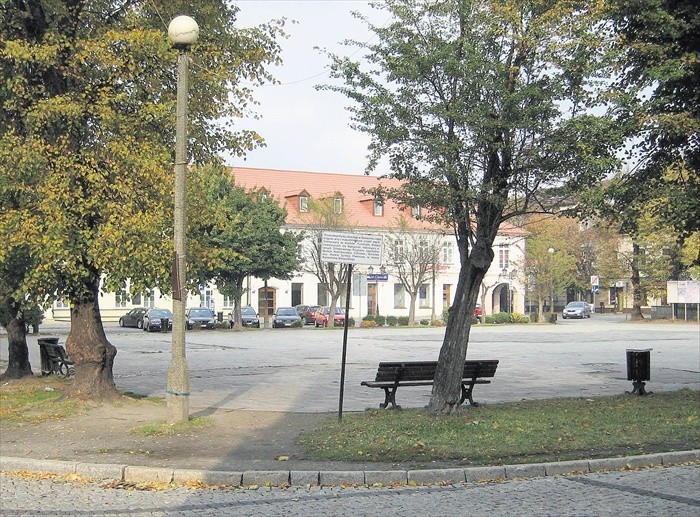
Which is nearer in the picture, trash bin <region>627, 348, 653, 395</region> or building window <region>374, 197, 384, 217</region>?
building window <region>374, 197, 384, 217</region>

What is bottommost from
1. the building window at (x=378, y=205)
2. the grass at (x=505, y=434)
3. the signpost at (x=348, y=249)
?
the grass at (x=505, y=434)

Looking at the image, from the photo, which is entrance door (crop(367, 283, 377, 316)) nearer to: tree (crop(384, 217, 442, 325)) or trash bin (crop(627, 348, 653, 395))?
tree (crop(384, 217, 442, 325))

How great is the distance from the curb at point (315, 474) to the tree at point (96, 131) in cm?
409

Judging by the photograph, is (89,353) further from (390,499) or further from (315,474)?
(390,499)

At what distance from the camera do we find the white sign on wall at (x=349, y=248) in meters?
12.9

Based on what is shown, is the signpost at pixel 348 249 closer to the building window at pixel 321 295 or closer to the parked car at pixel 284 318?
the parked car at pixel 284 318

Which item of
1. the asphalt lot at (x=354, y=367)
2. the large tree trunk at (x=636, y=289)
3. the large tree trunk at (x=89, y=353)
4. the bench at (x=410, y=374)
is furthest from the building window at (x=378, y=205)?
the large tree trunk at (x=636, y=289)

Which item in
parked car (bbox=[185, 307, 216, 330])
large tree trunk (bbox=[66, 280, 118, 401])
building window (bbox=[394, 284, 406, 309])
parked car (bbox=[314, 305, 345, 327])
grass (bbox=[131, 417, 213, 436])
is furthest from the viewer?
building window (bbox=[394, 284, 406, 309])

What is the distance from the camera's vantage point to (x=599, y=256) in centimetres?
7781

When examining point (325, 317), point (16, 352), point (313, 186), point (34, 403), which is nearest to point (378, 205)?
point (34, 403)

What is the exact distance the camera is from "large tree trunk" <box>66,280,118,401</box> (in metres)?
14.9

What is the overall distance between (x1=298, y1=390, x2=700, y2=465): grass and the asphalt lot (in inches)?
103

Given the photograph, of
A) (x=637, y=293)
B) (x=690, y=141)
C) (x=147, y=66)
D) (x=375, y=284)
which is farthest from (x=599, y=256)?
(x=147, y=66)

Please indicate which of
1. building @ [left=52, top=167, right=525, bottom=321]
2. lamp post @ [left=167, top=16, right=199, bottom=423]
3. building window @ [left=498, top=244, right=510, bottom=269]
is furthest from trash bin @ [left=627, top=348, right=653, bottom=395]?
building window @ [left=498, top=244, right=510, bottom=269]
